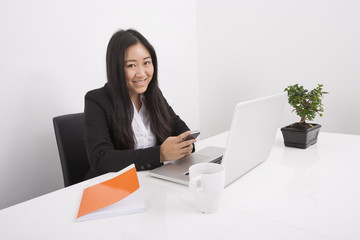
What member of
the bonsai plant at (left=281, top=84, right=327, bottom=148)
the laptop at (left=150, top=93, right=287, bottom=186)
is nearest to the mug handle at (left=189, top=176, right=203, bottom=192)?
the laptop at (left=150, top=93, right=287, bottom=186)

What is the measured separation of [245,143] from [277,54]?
1.74m

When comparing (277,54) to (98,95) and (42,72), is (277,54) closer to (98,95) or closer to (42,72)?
(98,95)

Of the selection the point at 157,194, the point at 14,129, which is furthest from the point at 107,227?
the point at 14,129

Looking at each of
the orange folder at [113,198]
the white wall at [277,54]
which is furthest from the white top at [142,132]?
the white wall at [277,54]

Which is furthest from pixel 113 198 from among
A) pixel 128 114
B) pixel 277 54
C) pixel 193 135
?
pixel 277 54

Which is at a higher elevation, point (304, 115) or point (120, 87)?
point (120, 87)

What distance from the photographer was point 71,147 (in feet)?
4.50

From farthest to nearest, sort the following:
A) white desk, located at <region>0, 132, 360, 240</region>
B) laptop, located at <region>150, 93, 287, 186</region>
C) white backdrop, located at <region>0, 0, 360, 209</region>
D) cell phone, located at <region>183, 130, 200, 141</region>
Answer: white backdrop, located at <region>0, 0, 360, 209</region> → cell phone, located at <region>183, 130, 200, 141</region> → laptop, located at <region>150, 93, 287, 186</region> → white desk, located at <region>0, 132, 360, 240</region>

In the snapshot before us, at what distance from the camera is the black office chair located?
52.8 inches

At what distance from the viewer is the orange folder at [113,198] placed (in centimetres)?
73

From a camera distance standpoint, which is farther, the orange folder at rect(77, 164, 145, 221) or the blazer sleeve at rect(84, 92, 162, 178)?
the blazer sleeve at rect(84, 92, 162, 178)

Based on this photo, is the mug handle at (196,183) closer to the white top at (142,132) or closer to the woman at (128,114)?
the woman at (128,114)

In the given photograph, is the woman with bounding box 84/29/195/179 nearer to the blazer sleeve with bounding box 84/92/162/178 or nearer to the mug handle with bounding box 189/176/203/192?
the blazer sleeve with bounding box 84/92/162/178

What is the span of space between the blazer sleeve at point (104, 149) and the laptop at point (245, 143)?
9 cm
